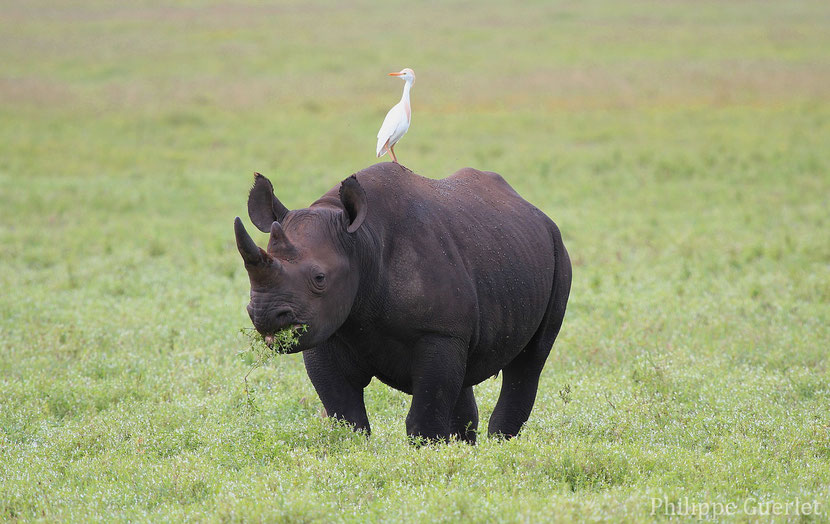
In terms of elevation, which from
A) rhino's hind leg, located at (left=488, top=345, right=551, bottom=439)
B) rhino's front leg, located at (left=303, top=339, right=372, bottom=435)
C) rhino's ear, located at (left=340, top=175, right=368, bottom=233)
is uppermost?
rhino's ear, located at (left=340, top=175, right=368, bottom=233)

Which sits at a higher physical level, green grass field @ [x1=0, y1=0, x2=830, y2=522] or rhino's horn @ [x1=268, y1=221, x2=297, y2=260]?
rhino's horn @ [x1=268, y1=221, x2=297, y2=260]

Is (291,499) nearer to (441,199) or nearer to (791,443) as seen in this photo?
(441,199)

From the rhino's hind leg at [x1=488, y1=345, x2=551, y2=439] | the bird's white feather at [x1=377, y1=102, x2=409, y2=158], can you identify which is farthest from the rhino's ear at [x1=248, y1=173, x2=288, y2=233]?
the rhino's hind leg at [x1=488, y1=345, x2=551, y2=439]

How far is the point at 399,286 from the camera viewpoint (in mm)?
6328

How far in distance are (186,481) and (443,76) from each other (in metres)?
29.6

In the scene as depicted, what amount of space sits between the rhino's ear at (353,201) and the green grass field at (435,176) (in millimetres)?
1451

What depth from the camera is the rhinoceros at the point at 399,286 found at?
19.0ft

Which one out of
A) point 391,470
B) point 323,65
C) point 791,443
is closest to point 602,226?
point 791,443

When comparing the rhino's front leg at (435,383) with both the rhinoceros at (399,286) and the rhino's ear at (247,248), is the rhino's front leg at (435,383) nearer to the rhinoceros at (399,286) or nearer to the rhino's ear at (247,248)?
the rhinoceros at (399,286)

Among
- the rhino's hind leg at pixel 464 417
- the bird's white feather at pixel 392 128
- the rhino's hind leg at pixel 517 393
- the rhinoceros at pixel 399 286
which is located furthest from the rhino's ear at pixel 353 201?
the rhino's hind leg at pixel 517 393

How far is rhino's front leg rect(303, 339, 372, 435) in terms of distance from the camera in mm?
6645

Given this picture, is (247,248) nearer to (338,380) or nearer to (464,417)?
(338,380)

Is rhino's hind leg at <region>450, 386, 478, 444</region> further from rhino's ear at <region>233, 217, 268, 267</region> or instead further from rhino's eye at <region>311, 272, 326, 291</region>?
rhino's ear at <region>233, 217, 268, 267</region>

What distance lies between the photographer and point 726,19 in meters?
51.3
